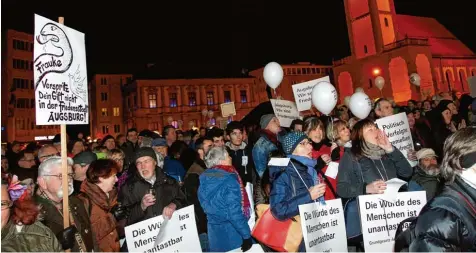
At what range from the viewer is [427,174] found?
5.77 metres

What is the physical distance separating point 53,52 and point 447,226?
14.1 feet

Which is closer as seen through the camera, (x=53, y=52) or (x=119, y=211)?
(x=53, y=52)

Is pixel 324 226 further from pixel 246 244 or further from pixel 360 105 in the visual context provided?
pixel 360 105

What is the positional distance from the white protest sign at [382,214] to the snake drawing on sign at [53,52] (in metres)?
4.02

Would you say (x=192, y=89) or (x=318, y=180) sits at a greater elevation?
(x=192, y=89)

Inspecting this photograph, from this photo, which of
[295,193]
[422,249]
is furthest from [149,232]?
[422,249]

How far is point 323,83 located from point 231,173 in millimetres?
4610

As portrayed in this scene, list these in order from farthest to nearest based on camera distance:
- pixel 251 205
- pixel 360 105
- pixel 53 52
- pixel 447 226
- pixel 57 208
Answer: pixel 360 105, pixel 251 205, pixel 53 52, pixel 57 208, pixel 447 226

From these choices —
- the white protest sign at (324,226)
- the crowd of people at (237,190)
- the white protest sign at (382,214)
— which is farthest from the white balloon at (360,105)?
the white protest sign at (324,226)

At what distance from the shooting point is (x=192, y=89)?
60281mm

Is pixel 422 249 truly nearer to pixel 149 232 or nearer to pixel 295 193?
pixel 295 193

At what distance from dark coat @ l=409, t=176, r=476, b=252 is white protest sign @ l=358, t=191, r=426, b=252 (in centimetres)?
228

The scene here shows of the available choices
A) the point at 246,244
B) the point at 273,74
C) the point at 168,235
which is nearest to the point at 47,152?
the point at 168,235

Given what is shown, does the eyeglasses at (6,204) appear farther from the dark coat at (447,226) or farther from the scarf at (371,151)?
the scarf at (371,151)
